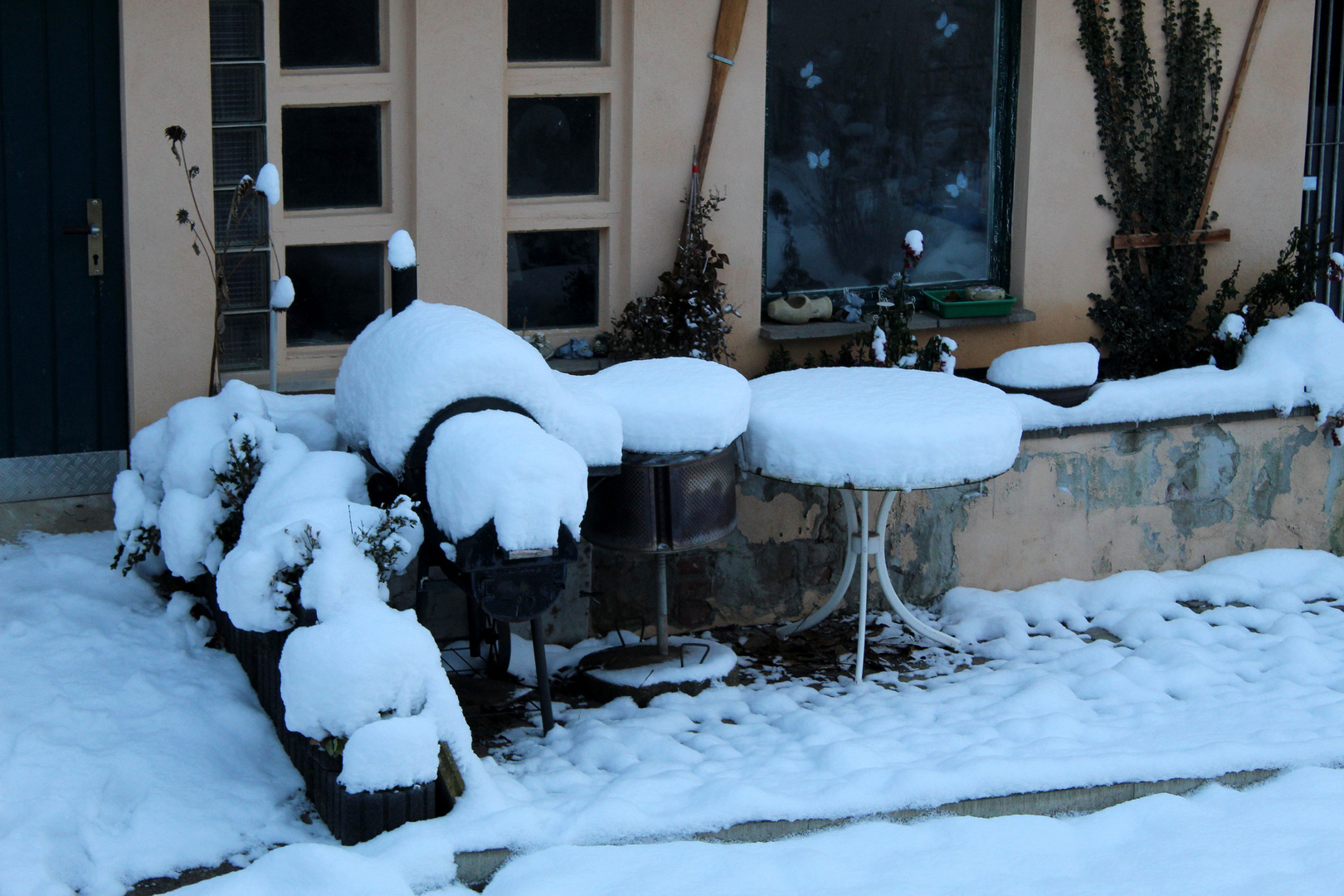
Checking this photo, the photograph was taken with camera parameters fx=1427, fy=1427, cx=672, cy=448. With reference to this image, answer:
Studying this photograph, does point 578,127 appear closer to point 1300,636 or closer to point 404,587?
point 404,587

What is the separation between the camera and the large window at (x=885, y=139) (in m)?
6.25

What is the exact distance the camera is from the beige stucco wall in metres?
5.25

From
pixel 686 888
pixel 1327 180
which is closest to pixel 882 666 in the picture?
pixel 686 888

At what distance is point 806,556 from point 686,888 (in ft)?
8.53

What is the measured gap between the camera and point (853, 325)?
623cm

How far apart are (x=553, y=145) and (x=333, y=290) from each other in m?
1.07

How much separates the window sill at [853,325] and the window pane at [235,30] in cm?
235

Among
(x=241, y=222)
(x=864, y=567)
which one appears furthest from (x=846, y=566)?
(x=241, y=222)

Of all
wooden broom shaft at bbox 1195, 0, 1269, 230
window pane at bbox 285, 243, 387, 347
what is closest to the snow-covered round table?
window pane at bbox 285, 243, 387, 347

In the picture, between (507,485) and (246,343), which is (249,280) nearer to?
(246,343)

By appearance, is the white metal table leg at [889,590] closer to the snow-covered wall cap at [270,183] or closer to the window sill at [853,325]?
the window sill at [853,325]

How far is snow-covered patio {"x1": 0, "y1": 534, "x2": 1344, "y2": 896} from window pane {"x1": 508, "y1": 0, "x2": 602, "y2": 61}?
8.28ft

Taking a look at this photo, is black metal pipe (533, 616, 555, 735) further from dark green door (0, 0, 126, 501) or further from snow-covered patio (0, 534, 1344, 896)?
dark green door (0, 0, 126, 501)

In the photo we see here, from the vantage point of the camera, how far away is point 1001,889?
11.3 ft
